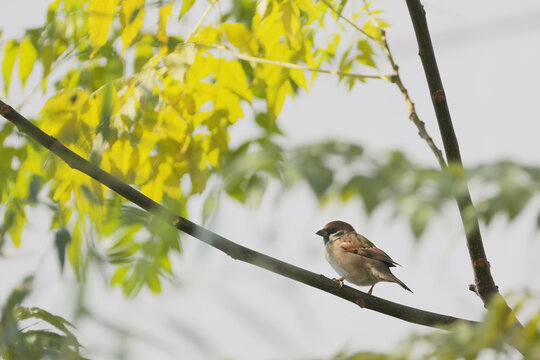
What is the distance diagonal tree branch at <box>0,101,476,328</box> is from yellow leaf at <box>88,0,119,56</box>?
1.99 feet

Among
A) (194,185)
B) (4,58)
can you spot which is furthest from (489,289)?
(4,58)

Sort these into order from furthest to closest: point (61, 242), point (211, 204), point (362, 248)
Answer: point (362, 248) → point (61, 242) → point (211, 204)

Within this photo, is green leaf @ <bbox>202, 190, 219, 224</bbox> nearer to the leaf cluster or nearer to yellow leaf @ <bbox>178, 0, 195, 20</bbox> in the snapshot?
the leaf cluster

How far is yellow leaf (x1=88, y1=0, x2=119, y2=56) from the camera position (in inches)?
117

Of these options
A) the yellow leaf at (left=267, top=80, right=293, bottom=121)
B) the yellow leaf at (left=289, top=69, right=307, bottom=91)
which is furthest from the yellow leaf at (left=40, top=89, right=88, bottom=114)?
the yellow leaf at (left=289, top=69, right=307, bottom=91)

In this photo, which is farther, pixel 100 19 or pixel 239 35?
pixel 239 35

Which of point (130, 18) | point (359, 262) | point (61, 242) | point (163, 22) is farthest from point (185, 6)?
point (359, 262)

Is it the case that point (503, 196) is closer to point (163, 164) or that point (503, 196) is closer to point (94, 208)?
point (94, 208)

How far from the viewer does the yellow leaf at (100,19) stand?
2961 mm

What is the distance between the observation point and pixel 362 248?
5328mm

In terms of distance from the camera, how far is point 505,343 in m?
1.83

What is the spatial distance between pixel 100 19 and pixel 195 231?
124 cm

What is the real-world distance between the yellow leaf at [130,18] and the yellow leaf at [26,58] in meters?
0.74

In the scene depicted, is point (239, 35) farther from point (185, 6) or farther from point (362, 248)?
point (362, 248)
